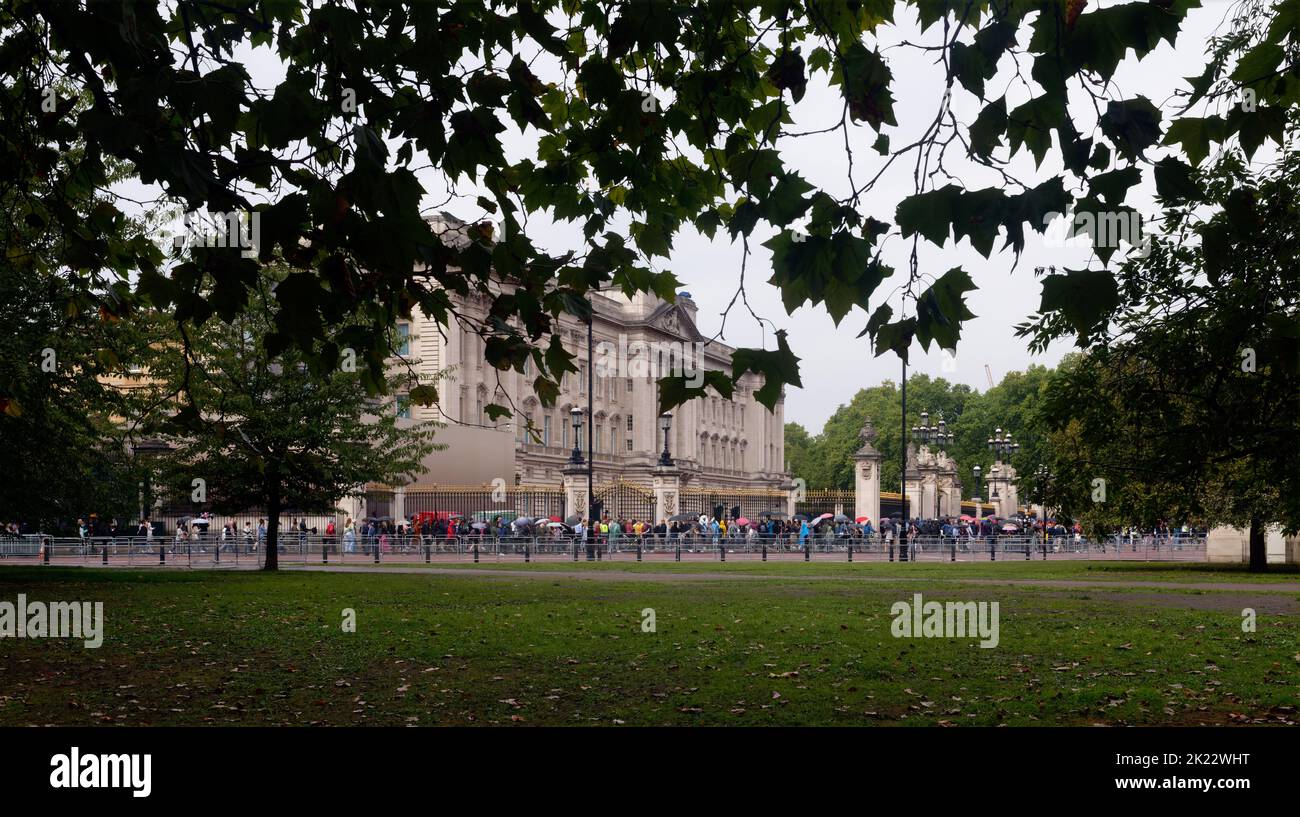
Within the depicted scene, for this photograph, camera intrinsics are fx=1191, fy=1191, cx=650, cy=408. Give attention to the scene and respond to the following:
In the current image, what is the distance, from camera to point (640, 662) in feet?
37.1

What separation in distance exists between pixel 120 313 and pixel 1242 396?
10.9m

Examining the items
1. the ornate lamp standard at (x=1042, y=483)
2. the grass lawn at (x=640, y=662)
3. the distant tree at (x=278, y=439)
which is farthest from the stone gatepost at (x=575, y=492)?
the grass lawn at (x=640, y=662)

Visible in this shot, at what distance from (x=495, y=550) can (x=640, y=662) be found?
92.5 feet

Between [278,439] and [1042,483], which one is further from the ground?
[278,439]

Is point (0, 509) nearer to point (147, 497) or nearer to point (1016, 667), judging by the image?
point (147, 497)

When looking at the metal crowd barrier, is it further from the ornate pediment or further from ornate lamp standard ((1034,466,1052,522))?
the ornate pediment

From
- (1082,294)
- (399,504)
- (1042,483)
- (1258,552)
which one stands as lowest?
(1258,552)

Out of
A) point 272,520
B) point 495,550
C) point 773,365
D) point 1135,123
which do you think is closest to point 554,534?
point 495,550

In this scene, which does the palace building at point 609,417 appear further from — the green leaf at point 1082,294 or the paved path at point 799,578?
the green leaf at point 1082,294

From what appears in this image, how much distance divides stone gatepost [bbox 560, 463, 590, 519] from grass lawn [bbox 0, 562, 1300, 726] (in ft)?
102

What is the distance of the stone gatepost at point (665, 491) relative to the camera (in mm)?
54969

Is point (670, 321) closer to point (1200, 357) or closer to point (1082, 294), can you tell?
point (1200, 357)

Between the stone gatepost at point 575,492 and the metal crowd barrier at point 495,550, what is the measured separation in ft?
26.1

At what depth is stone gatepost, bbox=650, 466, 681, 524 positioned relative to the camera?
54969mm
